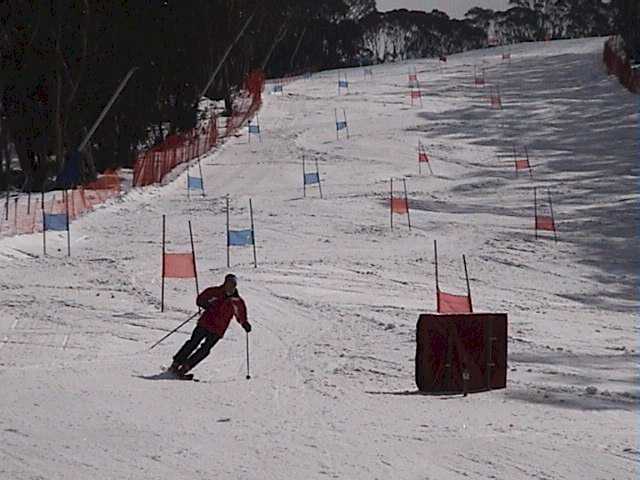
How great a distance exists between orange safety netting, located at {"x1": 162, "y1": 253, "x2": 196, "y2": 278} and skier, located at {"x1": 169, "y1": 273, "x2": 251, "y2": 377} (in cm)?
468

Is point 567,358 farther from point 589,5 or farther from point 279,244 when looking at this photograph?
point 589,5

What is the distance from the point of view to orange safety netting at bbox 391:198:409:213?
31.5m

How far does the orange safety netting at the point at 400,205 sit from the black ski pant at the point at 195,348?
16450mm

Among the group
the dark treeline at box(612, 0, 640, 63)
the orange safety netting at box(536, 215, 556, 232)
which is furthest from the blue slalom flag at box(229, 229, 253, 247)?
the dark treeline at box(612, 0, 640, 63)

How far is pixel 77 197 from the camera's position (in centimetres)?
3244

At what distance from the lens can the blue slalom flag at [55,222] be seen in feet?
82.6

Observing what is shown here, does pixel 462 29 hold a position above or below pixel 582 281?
above

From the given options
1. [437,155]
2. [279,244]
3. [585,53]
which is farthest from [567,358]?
[585,53]

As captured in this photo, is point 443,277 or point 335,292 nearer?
point 335,292

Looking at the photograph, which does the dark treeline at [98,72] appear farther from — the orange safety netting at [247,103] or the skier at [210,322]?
the skier at [210,322]

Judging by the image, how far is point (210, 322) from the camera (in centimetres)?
1451

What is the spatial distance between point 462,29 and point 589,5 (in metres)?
15.3

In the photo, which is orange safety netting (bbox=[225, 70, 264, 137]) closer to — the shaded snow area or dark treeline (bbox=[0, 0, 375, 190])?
dark treeline (bbox=[0, 0, 375, 190])

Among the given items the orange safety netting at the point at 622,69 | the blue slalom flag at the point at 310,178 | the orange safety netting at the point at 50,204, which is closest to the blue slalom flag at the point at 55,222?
the orange safety netting at the point at 50,204
